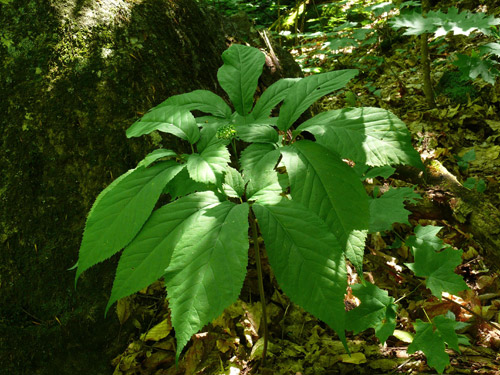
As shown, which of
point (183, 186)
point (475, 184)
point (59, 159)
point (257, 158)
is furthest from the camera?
point (475, 184)

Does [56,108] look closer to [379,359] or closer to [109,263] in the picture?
[109,263]

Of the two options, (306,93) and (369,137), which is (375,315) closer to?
(369,137)

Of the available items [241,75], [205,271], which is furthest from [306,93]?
[205,271]

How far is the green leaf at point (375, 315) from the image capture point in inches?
53.8

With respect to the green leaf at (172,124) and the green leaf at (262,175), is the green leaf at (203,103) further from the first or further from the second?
the green leaf at (262,175)

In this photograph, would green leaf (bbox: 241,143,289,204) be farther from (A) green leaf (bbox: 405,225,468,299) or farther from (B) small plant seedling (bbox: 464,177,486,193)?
(B) small plant seedling (bbox: 464,177,486,193)

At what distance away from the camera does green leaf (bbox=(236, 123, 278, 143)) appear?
40.4 inches

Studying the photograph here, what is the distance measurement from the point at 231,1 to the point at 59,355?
5525mm

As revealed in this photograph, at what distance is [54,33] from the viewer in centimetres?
176

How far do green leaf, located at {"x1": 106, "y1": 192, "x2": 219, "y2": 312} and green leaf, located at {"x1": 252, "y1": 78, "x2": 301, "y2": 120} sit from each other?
391 millimetres

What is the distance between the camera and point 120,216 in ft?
2.97

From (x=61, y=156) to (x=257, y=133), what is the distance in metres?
1.20

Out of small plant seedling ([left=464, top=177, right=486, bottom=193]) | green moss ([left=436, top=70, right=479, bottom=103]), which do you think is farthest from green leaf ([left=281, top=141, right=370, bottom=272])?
green moss ([left=436, top=70, right=479, bottom=103])

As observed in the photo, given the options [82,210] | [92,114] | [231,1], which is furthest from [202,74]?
[231,1]
